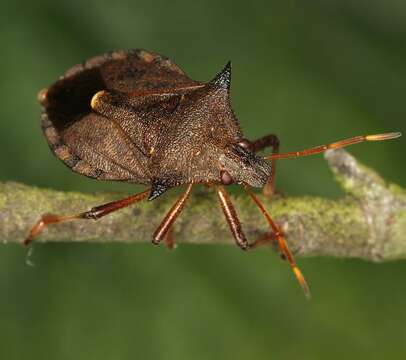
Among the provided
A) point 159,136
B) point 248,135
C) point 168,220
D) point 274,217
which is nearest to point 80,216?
point 168,220

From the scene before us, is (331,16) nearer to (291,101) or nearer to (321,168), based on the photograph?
(291,101)

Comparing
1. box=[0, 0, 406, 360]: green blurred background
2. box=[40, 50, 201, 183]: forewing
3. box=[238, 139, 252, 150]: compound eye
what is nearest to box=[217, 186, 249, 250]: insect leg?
box=[238, 139, 252, 150]: compound eye

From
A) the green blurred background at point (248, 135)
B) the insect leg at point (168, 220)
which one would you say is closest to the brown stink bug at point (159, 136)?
the insect leg at point (168, 220)

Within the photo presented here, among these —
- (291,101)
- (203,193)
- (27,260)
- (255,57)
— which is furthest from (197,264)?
(255,57)

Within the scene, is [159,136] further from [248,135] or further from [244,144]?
[248,135]

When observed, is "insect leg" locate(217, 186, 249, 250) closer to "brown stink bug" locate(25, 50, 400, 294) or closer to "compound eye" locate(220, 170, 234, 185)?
"brown stink bug" locate(25, 50, 400, 294)

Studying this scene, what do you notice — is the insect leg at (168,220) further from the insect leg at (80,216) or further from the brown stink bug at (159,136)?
the insect leg at (80,216)
